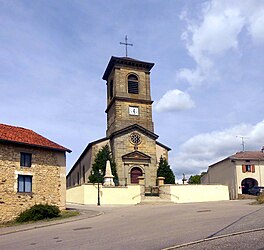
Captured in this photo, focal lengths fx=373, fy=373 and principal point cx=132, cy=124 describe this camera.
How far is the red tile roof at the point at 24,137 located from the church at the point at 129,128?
16.4 m

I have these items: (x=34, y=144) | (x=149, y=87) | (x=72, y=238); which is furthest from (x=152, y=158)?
(x=72, y=238)

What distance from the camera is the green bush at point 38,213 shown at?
836 inches

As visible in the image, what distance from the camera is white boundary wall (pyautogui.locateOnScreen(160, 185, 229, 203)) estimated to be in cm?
3384

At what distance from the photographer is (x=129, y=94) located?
A: 46500mm

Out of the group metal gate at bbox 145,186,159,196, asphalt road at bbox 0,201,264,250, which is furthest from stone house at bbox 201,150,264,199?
asphalt road at bbox 0,201,264,250

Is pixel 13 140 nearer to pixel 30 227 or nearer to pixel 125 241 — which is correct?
pixel 30 227

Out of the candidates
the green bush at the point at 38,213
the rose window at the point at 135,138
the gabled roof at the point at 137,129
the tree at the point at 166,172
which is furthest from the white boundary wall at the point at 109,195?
the gabled roof at the point at 137,129

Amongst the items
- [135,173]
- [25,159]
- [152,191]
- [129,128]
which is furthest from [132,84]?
[25,159]

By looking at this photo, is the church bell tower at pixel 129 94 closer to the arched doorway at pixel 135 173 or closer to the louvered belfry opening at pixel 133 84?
the louvered belfry opening at pixel 133 84

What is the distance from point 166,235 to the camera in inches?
469

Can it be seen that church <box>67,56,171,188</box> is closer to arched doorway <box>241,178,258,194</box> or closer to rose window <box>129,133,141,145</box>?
rose window <box>129,133,141,145</box>

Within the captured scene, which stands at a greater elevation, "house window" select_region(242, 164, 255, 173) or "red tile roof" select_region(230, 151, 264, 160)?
"red tile roof" select_region(230, 151, 264, 160)

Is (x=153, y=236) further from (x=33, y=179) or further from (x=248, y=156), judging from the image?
(x=248, y=156)

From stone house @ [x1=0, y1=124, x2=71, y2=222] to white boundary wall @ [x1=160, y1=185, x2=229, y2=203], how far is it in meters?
12.3
